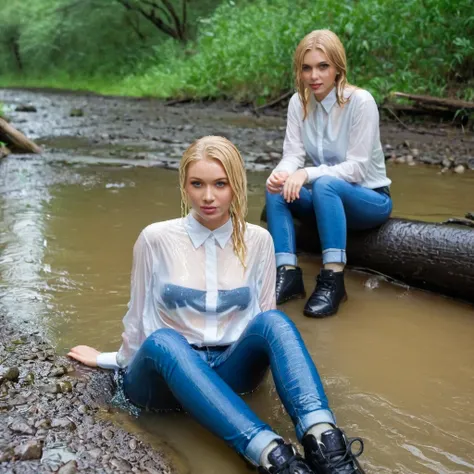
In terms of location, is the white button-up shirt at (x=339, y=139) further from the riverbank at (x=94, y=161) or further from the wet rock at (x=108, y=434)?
the wet rock at (x=108, y=434)

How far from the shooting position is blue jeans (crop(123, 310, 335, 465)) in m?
2.03

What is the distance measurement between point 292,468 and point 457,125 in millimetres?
8828

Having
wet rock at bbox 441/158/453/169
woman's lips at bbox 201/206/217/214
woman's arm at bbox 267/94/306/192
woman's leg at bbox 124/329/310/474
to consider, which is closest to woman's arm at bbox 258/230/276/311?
woman's lips at bbox 201/206/217/214

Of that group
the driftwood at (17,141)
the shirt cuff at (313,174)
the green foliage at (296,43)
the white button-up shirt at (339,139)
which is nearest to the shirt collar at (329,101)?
the white button-up shirt at (339,139)

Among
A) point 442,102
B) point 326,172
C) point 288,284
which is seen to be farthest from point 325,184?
point 442,102

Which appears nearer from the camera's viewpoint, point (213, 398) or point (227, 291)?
point (213, 398)

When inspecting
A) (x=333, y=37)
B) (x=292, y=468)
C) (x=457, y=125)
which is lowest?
(x=457, y=125)

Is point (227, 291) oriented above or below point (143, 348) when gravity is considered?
above

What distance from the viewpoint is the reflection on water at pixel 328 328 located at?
2250mm

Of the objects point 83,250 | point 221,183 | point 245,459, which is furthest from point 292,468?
point 83,250

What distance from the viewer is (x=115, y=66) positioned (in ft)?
101

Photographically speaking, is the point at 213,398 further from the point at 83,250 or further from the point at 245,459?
the point at 83,250

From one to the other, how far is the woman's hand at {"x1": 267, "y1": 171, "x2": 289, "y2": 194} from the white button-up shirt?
0.12 m

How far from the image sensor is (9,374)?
2.53m
